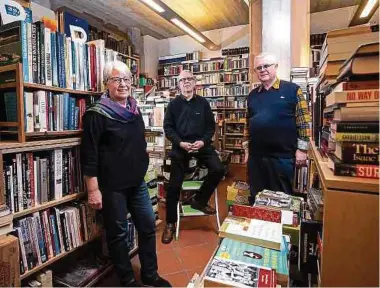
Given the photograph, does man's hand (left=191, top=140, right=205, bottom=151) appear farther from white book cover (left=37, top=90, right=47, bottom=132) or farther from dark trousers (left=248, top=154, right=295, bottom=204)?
white book cover (left=37, top=90, right=47, bottom=132)

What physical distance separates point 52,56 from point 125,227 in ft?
3.40

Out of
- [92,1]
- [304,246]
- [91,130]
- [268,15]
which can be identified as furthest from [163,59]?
[304,246]

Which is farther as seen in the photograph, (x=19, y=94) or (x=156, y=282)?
(x=156, y=282)

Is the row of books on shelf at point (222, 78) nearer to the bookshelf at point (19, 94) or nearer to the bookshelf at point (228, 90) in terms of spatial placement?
the bookshelf at point (228, 90)

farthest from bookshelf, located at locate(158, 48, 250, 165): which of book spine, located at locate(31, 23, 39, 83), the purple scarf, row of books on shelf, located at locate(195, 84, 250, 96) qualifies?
book spine, located at locate(31, 23, 39, 83)

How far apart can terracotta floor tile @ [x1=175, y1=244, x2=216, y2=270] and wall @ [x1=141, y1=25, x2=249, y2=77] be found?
4.95 m

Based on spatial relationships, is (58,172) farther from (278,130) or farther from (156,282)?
(278,130)

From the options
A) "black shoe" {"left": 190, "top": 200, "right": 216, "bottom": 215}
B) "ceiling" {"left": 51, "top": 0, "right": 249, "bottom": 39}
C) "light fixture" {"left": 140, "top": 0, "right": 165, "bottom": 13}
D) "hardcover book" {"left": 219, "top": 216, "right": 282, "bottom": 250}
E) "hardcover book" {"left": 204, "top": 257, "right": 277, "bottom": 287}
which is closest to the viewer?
"hardcover book" {"left": 204, "top": 257, "right": 277, "bottom": 287}

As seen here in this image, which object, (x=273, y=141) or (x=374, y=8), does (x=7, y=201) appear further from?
(x=374, y=8)

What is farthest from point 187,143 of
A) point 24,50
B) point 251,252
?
point 251,252

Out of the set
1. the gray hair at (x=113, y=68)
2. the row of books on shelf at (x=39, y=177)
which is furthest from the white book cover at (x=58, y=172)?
the gray hair at (x=113, y=68)

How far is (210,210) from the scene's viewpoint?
8.10 feet

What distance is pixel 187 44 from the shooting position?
654 centimetres

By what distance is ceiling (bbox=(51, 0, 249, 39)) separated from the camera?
4.57m
